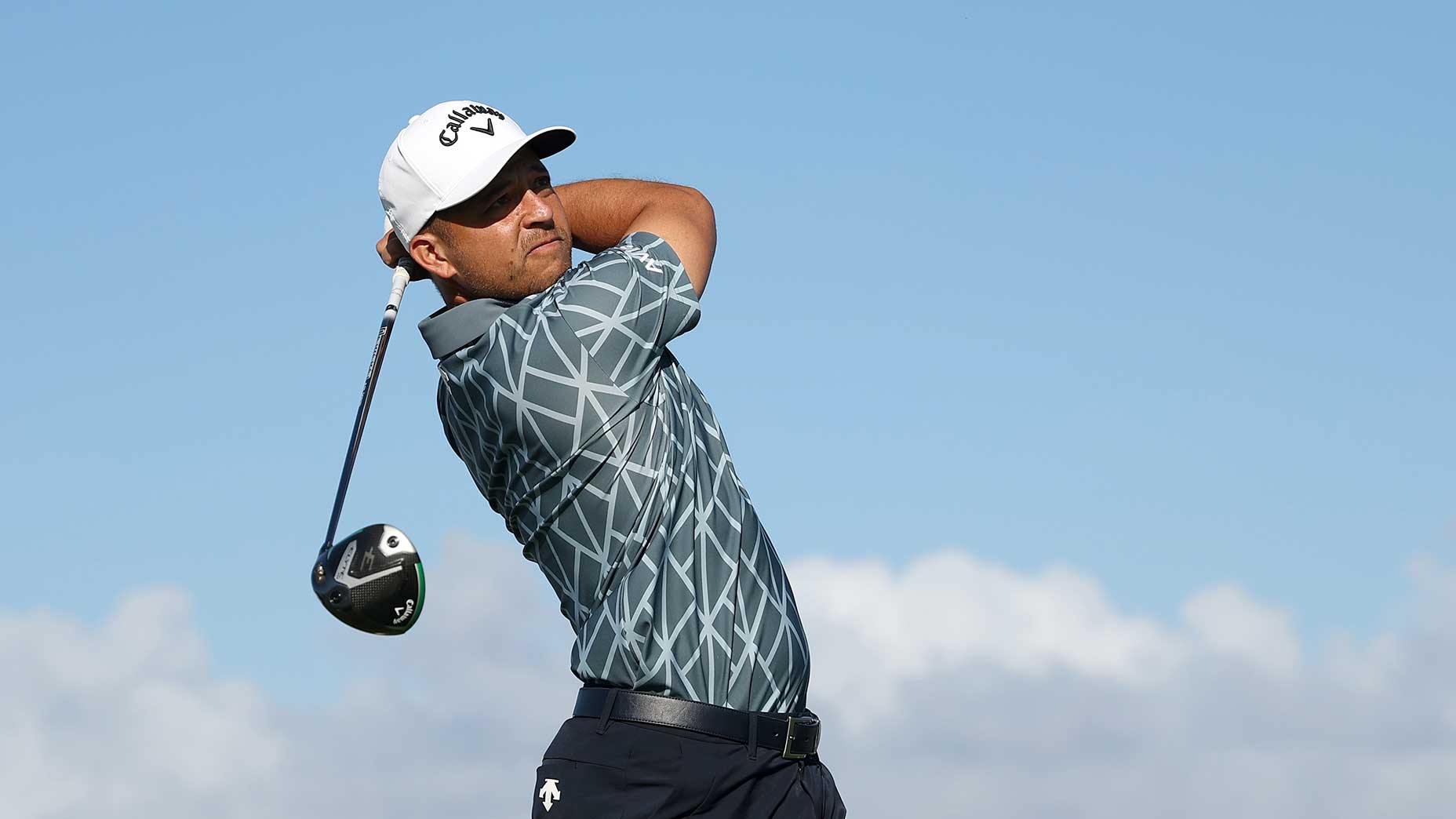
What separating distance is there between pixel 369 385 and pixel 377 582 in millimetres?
885

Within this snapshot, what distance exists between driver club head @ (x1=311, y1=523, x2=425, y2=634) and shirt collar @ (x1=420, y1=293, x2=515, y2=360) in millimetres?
662

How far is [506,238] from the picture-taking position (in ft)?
16.5

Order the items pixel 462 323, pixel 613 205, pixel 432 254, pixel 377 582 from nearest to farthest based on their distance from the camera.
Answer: pixel 377 582
pixel 462 323
pixel 432 254
pixel 613 205

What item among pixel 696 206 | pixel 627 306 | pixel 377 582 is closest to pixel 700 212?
pixel 696 206

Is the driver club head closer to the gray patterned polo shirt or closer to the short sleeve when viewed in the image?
the gray patterned polo shirt

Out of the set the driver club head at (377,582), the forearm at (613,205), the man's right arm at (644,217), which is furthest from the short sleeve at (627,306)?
the driver club head at (377,582)

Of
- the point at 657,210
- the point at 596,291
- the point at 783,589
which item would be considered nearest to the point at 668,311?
the point at 596,291

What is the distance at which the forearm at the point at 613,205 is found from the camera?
5.24 meters

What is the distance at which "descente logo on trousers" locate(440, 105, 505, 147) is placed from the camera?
5.02m

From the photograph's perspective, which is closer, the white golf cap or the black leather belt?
the black leather belt

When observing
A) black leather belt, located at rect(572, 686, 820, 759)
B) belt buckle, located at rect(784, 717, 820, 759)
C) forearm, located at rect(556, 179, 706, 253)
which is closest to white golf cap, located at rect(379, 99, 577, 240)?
forearm, located at rect(556, 179, 706, 253)

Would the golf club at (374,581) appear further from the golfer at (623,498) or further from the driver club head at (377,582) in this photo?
the golfer at (623,498)

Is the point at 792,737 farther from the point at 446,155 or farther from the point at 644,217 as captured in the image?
the point at 446,155

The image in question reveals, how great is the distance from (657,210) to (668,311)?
570mm
